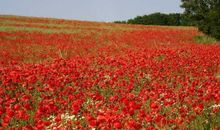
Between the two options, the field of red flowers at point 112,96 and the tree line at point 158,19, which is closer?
the field of red flowers at point 112,96

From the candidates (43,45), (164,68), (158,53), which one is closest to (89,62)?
(164,68)

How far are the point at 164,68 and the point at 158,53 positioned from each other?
399 cm

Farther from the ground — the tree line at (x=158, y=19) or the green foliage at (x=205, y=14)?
the green foliage at (x=205, y=14)

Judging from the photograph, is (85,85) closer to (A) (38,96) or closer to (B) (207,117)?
(A) (38,96)

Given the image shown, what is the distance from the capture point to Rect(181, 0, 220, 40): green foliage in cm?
3472

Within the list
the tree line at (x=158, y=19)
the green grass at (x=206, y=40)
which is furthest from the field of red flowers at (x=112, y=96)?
the tree line at (x=158, y=19)

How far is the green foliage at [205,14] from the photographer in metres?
34.7

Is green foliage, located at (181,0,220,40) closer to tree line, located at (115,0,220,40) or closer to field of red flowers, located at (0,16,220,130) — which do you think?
tree line, located at (115,0,220,40)

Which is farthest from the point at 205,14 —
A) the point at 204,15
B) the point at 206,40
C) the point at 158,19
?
the point at 158,19

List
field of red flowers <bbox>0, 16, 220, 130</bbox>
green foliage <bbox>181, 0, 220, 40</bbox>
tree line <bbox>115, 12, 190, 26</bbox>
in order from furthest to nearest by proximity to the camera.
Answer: tree line <bbox>115, 12, 190, 26</bbox> → green foliage <bbox>181, 0, 220, 40</bbox> → field of red flowers <bbox>0, 16, 220, 130</bbox>

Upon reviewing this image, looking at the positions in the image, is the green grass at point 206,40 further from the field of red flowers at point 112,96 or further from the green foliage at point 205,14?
the field of red flowers at point 112,96

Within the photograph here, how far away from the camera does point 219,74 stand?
45.8ft

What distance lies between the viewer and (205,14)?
121ft

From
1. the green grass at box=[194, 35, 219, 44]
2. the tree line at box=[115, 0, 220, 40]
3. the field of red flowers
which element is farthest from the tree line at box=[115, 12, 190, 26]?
the field of red flowers
